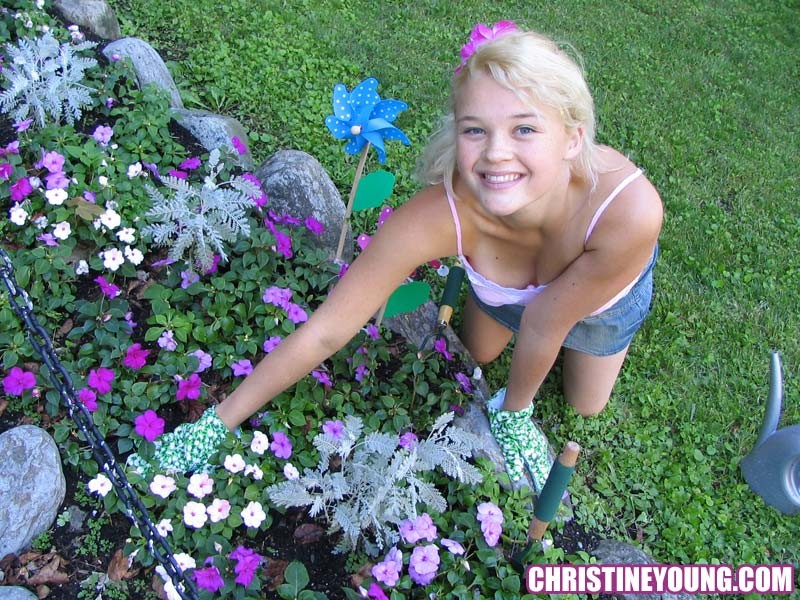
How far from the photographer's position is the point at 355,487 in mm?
2137

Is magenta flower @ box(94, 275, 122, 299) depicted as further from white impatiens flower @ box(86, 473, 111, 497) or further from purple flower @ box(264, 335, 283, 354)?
white impatiens flower @ box(86, 473, 111, 497)

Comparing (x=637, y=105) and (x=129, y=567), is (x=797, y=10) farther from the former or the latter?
(x=129, y=567)

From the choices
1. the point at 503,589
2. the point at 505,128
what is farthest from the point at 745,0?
the point at 503,589

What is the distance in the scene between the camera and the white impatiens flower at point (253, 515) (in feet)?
6.84

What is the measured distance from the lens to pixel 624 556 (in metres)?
2.46

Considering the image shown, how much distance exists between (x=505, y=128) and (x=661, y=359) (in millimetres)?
1841

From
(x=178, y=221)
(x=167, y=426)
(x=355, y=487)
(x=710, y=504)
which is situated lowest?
(x=710, y=504)

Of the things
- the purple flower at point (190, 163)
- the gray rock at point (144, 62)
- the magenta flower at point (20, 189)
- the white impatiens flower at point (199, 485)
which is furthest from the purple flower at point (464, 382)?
the gray rock at point (144, 62)

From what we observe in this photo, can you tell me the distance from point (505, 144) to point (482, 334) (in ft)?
4.17

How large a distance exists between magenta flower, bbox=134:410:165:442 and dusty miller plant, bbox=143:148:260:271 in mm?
592

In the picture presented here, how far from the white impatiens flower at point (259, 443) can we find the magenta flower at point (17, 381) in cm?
70

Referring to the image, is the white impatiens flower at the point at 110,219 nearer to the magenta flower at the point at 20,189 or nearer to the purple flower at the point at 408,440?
the magenta flower at the point at 20,189

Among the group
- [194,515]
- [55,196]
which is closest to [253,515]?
[194,515]

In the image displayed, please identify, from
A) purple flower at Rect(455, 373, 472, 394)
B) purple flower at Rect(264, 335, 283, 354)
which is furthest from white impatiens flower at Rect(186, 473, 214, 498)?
purple flower at Rect(455, 373, 472, 394)
